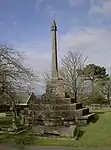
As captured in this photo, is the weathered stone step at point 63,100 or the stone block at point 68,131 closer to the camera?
the stone block at point 68,131

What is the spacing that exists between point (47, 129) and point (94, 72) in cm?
5017

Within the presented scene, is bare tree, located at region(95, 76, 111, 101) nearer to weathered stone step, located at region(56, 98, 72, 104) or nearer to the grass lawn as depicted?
weathered stone step, located at region(56, 98, 72, 104)

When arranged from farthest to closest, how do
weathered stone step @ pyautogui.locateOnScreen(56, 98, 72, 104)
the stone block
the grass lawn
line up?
weathered stone step @ pyautogui.locateOnScreen(56, 98, 72, 104) < the stone block < the grass lawn

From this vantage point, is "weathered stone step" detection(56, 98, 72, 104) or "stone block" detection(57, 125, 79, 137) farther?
"weathered stone step" detection(56, 98, 72, 104)

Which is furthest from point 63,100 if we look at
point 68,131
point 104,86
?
point 104,86

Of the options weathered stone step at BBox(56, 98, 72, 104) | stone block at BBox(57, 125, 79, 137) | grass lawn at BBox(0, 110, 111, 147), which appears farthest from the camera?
weathered stone step at BBox(56, 98, 72, 104)

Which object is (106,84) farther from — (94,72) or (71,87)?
(71,87)

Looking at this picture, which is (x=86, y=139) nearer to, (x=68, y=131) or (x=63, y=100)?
(x=68, y=131)

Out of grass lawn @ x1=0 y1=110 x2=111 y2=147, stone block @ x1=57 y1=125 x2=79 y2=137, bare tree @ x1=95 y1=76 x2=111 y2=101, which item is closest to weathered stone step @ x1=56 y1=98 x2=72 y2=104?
grass lawn @ x1=0 y1=110 x2=111 y2=147

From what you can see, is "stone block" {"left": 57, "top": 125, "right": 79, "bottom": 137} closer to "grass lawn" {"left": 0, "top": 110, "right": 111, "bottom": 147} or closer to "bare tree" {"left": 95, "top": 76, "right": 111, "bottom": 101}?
"grass lawn" {"left": 0, "top": 110, "right": 111, "bottom": 147}

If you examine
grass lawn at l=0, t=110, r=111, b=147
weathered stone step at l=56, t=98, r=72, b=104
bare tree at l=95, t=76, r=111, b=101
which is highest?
bare tree at l=95, t=76, r=111, b=101

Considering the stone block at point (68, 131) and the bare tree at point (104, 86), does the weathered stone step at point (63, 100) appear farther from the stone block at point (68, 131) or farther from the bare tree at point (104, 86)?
the bare tree at point (104, 86)

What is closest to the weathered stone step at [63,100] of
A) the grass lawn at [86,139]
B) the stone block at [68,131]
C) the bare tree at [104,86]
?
the grass lawn at [86,139]

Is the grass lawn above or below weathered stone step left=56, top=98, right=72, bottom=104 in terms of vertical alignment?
below
